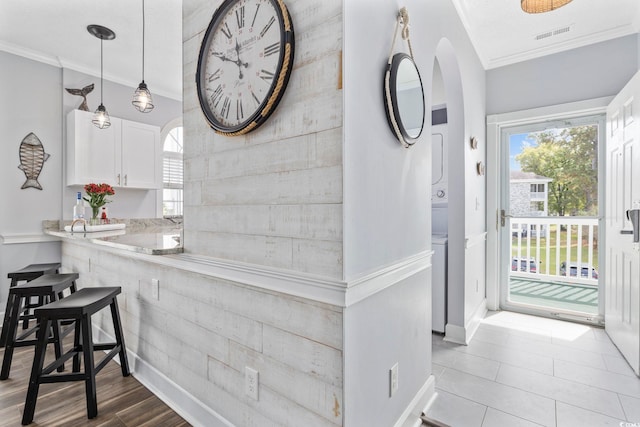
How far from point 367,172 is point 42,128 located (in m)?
3.84

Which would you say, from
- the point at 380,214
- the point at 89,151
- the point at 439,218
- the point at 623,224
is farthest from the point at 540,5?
the point at 89,151

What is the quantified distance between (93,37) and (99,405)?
318cm

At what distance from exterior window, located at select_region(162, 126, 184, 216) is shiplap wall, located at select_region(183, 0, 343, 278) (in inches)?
135

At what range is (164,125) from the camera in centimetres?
446

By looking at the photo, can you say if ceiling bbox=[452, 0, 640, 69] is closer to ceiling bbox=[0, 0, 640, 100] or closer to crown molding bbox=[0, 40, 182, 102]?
ceiling bbox=[0, 0, 640, 100]

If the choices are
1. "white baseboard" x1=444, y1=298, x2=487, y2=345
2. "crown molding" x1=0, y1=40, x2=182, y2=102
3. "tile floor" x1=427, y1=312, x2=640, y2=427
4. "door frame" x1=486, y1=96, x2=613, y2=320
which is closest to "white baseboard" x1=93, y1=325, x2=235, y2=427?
"tile floor" x1=427, y1=312, x2=640, y2=427

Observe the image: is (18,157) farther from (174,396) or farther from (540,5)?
(540,5)

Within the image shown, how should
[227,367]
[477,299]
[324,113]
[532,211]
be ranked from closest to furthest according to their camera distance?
[324,113] → [227,367] → [477,299] → [532,211]

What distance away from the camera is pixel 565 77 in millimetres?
3158

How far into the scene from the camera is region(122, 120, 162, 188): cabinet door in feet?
12.8

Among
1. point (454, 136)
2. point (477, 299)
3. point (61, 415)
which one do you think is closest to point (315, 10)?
point (454, 136)

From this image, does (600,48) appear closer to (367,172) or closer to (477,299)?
(477,299)

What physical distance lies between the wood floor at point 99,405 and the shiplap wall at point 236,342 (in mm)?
177

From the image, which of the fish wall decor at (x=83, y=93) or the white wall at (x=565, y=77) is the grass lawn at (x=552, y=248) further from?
the fish wall decor at (x=83, y=93)
